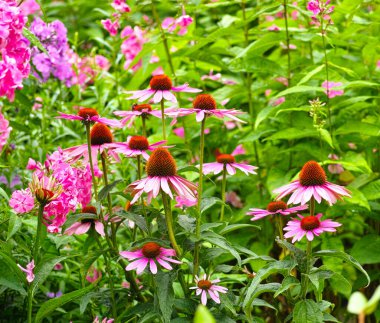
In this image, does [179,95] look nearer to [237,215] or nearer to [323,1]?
[237,215]

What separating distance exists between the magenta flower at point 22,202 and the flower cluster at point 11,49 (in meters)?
0.25

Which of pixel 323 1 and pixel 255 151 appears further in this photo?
pixel 255 151

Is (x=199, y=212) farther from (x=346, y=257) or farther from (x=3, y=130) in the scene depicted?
(x=3, y=130)

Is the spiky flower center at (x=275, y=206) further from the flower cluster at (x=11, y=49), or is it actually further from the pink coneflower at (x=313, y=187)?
the flower cluster at (x=11, y=49)

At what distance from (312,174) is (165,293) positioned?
366 millimetres

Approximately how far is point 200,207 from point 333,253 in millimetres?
296

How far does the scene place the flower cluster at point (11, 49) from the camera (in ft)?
4.25

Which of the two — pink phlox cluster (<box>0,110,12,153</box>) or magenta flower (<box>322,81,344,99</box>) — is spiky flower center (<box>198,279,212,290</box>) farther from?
magenta flower (<box>322,81,344,99</box>)

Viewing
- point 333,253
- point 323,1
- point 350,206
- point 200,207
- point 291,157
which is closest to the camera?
point 333,253

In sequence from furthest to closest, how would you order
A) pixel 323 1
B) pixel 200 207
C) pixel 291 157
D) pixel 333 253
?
pixel 291 157, pixel 323 1, pixel 200 207, pixel 333 253

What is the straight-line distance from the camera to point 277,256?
2.43 m

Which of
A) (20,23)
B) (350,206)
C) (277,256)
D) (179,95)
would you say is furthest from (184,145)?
(20,23)

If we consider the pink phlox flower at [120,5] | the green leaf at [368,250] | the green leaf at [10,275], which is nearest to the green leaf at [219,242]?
the green leaf at [10,275]

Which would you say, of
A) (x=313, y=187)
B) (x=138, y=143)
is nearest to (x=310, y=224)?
(x=313, y=187)
